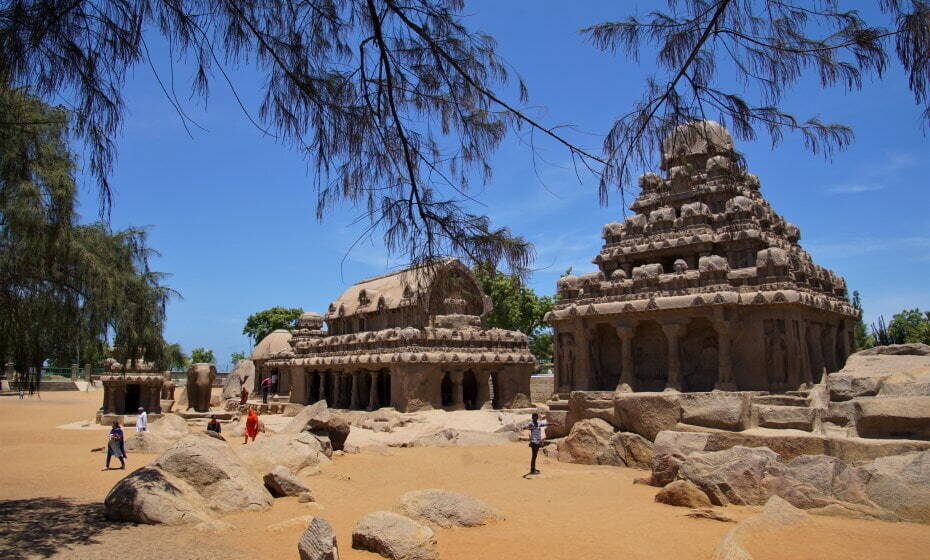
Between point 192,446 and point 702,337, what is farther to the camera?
point 702,337

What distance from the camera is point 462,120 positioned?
6.16 m

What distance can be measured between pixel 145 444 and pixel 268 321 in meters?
60.3

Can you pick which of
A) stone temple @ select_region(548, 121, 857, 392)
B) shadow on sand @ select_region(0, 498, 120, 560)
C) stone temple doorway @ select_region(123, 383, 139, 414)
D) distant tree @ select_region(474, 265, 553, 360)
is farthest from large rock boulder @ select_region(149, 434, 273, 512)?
distant tree @ select_region(474, 265, 553, 360)

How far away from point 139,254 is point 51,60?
9.34m

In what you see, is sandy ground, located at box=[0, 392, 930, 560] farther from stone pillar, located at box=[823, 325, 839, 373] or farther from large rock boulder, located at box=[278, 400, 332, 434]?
stone pillar, located at box=[823, 325, 839, 373]

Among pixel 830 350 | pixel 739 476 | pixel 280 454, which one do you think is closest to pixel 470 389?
pixel 830 350

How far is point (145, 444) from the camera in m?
16.2

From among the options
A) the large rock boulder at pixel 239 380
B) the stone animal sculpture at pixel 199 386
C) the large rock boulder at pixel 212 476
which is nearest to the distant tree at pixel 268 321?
the large rock boulder at pixel 239 380

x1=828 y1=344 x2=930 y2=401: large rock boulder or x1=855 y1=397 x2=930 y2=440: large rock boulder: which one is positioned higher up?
x1=828 y1=344 x2=930 y2=401: large rock boulder

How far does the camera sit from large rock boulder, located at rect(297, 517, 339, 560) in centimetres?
630

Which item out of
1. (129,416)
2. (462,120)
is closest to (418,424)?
(129,416)

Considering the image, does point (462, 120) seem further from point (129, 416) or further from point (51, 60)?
point (129, 416)

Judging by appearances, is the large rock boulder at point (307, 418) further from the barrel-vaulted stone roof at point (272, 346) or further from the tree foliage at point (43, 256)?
the barrel-vaulted stone roof at point (272, 346)

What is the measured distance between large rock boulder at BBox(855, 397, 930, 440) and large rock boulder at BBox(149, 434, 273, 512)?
8630 millimetres
